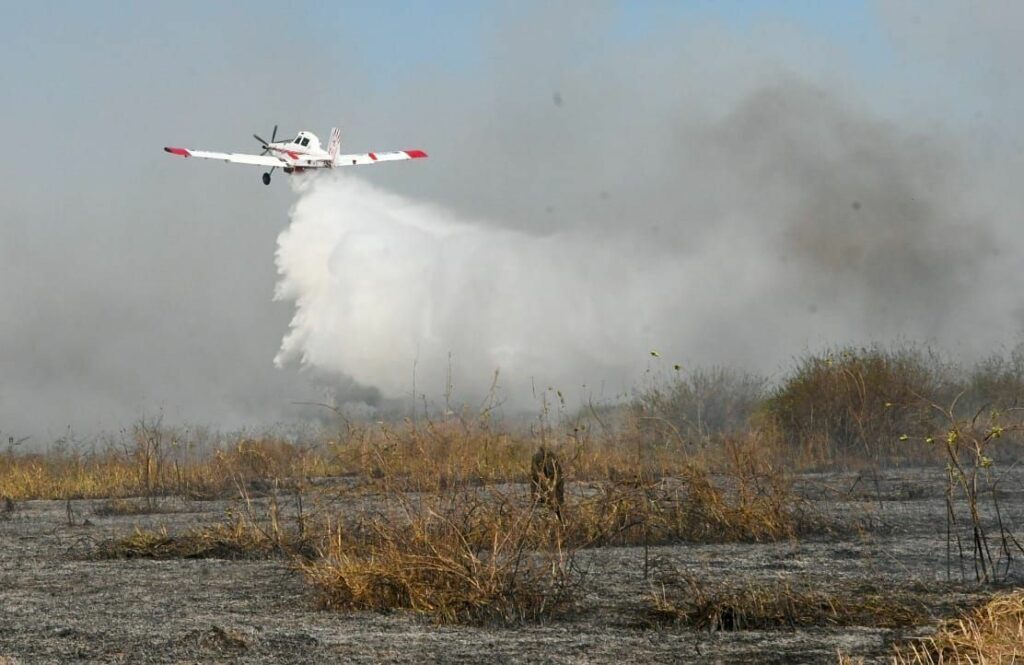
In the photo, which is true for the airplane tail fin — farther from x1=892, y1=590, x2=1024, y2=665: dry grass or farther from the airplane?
x1=892, y1=590, x2=1024, y2=665: dry grass

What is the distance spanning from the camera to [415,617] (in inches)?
405

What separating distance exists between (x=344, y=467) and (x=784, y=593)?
15.1m

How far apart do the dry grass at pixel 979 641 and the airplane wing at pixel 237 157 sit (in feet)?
101

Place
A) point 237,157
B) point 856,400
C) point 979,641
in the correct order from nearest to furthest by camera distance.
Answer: point 979,641 → point 856,400 → point 237,157

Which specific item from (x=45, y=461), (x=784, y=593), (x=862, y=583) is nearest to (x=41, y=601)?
(x=784, y=593)

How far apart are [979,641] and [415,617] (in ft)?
13.4

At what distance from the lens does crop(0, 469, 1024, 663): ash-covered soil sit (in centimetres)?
892

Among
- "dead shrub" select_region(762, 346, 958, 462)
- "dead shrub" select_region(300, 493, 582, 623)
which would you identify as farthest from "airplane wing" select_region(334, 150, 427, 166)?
"dead shrub" select_region(300, 493, 582, 623)

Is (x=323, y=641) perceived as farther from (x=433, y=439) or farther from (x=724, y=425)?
(x=724, y=425)

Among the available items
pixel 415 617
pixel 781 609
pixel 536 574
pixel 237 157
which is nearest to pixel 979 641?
pixel 781 609

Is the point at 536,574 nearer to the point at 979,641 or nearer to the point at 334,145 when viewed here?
the point at 979,641

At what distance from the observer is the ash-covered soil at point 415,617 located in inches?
351

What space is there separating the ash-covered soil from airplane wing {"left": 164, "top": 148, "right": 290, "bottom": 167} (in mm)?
22079

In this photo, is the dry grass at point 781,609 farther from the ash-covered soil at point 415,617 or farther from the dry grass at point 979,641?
the dry grass at point 979,641
